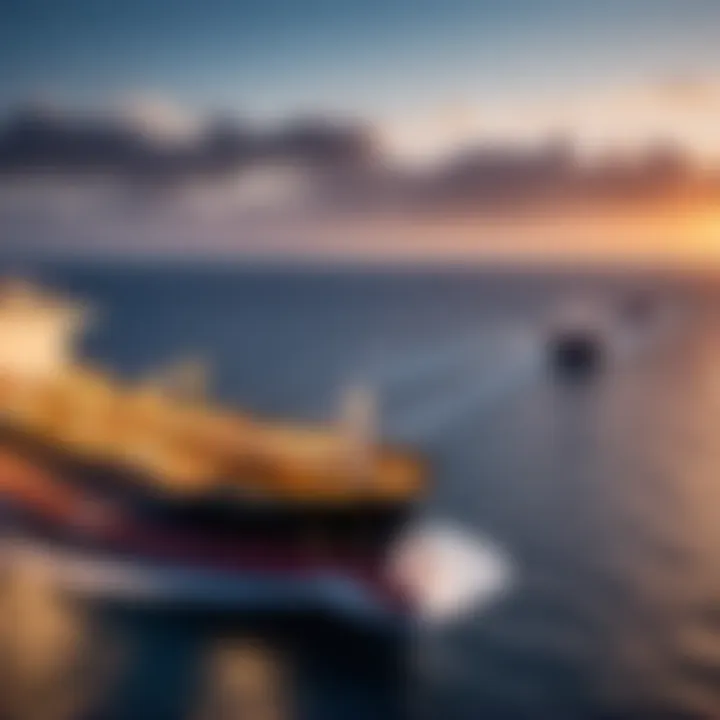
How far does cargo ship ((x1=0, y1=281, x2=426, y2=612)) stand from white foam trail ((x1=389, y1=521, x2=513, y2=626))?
1.3 inches

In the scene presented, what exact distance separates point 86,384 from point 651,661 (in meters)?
1.00

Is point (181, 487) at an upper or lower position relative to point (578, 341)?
lower

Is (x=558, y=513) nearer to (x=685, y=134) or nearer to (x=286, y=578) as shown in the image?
(x=286, y=578)

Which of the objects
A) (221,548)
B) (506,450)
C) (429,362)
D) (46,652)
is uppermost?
(429,362)

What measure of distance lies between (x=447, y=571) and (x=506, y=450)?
0.21 m

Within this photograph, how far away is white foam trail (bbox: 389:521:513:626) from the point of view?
1711 millimetres

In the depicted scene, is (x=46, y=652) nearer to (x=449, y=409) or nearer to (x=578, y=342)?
(x=449, y=409)

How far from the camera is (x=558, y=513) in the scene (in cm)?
175

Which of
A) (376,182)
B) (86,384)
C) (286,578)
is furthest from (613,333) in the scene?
(86,384)

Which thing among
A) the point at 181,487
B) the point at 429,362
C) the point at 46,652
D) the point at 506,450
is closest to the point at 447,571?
the point at 506,450

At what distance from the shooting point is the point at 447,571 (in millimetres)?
1731

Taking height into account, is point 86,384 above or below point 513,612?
above

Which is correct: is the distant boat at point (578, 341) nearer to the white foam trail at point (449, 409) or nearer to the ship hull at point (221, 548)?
the white foam trail at point (449, 409)

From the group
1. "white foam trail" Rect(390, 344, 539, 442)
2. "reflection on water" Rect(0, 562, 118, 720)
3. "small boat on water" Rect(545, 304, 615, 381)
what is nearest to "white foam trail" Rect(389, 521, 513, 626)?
"white foam trail" Rect(390, 344, 539, 442)
